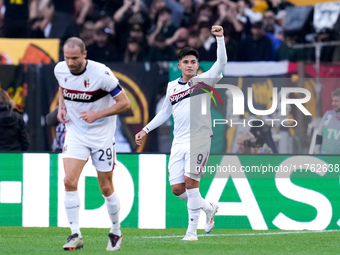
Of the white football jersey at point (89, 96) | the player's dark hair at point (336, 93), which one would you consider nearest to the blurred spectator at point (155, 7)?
the player's dark hair at point (336, 93)

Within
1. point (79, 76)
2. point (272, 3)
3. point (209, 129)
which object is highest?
point (272, 3)

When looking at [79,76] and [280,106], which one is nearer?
[79,76]

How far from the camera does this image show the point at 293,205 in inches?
430

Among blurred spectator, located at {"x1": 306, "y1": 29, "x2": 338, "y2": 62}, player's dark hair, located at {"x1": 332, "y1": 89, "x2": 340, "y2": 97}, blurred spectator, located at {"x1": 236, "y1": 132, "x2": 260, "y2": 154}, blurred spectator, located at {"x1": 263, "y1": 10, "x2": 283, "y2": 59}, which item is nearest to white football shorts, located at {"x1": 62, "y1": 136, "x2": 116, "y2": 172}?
blurred spectator, located at {"x1": 236, "y1": 132, "x2": 260, "y2": 154}

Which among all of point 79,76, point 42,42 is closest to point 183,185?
point 79,76

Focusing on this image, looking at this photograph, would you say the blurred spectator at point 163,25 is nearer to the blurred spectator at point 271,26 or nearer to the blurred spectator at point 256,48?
the blurred spectator at point 256,48

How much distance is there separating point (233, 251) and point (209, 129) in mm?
1750

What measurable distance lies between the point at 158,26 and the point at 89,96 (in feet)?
25.3

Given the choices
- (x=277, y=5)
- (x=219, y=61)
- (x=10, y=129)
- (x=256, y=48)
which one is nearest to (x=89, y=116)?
(x=219, y=61)

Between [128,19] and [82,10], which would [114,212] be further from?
[82,10]

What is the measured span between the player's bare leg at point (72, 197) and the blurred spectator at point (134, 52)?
677 centimetres

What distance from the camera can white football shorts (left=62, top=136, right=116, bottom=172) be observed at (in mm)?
7324

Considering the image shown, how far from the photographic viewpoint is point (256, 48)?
14078 mm

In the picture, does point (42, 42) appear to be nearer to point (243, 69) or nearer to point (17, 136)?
point (17, 136)
